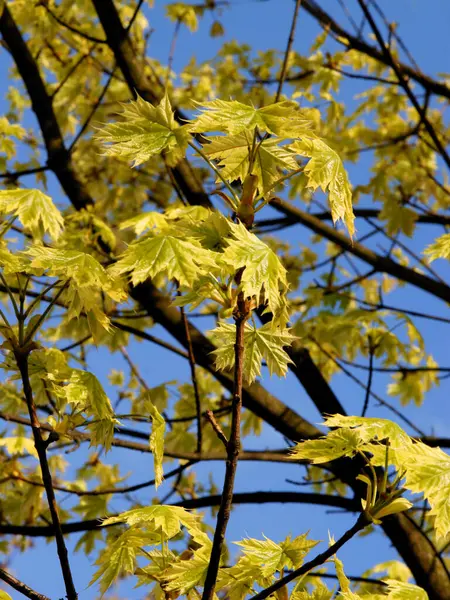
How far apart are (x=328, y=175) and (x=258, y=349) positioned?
44cm

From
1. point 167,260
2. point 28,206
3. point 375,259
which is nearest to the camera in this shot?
point 167,260

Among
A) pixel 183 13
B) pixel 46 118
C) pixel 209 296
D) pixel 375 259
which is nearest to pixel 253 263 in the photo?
pixel 209 296

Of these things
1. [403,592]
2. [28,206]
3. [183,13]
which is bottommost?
Result: [403,592]

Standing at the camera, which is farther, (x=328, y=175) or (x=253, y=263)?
(x=328, y=175)

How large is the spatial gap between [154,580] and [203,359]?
1.84 m

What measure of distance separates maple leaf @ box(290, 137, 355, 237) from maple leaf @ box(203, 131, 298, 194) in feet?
0.19

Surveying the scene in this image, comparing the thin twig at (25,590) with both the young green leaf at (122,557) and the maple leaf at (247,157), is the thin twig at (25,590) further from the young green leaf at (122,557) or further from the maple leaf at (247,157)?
the maple leaf at (247,157)

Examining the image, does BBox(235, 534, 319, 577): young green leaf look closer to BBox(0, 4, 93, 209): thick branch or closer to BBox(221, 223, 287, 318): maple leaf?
BBox(221, 223, 287, 318): maple leaf

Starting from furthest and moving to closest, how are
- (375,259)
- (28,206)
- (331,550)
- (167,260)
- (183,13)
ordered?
(183,13), (375,259), (28,206), (167,260), (331,550)

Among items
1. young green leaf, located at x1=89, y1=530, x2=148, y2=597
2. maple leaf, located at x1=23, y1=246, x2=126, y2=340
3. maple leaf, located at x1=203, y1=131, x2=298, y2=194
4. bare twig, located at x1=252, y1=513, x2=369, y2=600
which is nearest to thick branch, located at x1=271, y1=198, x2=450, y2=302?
maple leaf, located at x1=203, y1=131, x2=298, y2=194

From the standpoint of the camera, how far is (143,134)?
5.20ft

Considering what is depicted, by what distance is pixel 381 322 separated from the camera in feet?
13.1

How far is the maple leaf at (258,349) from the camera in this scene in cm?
167

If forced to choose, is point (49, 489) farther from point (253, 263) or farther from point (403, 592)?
point (403, 592)
